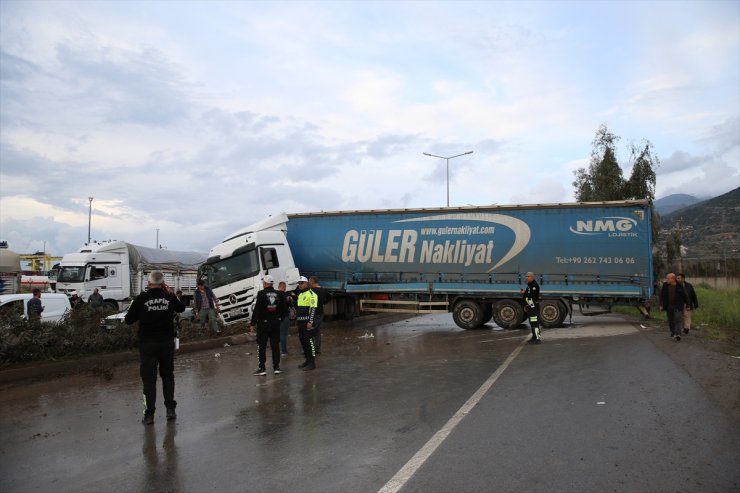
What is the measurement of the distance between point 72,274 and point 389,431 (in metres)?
22.9

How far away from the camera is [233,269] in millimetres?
16516

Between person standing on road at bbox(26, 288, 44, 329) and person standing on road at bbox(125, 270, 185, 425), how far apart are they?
5486 millimetres

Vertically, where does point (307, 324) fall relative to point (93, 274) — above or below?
below

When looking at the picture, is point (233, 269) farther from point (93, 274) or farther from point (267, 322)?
point (93, 274)

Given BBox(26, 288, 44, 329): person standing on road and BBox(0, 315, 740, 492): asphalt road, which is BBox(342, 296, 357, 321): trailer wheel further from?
BBox(26, 288, 44, 329): person standing on road

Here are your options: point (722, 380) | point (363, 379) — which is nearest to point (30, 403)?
point (363, 379)

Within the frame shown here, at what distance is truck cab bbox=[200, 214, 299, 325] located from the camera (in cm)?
1614

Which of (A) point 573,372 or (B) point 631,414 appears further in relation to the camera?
(A) point 573,372

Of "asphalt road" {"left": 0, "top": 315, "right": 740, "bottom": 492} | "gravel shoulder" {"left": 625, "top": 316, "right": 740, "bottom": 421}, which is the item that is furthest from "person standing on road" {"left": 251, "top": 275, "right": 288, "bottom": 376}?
"gravel shoulder" {"left": 625, "top": 316, "right": 740, "bottom": 421}

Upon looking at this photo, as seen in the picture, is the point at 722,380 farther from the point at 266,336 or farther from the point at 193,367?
the point at 193,367

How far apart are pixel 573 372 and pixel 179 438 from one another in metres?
6.21

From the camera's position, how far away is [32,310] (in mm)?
12203

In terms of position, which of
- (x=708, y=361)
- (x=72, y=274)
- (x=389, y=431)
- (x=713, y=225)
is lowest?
(x=708, y=361)

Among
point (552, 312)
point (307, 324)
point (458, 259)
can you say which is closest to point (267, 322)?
point (307, 324)
